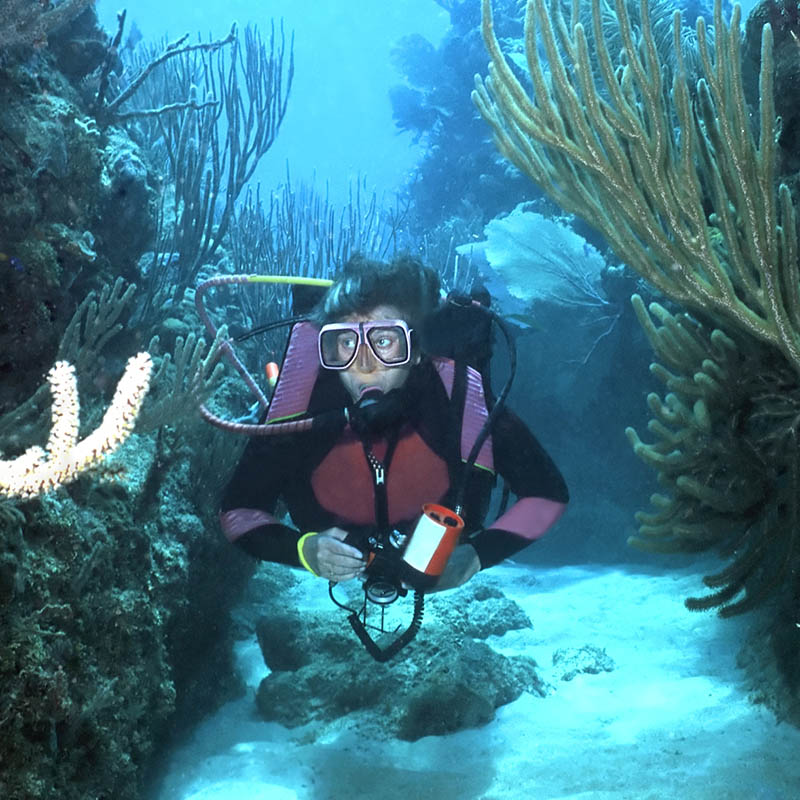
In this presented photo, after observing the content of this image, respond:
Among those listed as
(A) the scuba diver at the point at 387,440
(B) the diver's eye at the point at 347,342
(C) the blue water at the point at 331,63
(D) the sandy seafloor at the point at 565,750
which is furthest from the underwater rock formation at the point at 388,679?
(C) the blue water at the point at 331,63

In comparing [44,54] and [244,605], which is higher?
[44,54]

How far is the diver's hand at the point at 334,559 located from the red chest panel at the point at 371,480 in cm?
56

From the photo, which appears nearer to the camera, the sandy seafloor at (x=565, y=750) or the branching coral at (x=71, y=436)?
the branching coral at (x=71, y=436)

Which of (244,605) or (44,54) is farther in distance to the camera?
(244,605)

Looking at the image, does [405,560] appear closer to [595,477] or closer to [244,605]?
[244,605]

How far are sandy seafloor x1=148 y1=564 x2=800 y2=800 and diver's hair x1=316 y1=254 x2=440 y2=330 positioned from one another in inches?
91.7

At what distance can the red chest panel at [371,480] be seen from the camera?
11.2ft

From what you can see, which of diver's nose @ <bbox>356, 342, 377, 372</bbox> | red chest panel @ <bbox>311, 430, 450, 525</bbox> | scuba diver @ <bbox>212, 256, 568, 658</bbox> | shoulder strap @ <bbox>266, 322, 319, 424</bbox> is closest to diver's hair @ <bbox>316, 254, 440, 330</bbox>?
scuba diver @ <bbox>212, 256, 568, 658</bbox>

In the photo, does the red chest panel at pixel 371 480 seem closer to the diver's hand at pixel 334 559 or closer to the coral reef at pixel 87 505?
the diver's hand at pixel 334 559

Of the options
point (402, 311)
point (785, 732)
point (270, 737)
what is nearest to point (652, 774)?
point (785, 732)

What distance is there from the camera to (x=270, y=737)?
363 cm

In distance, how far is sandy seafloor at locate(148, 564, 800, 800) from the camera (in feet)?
8.94

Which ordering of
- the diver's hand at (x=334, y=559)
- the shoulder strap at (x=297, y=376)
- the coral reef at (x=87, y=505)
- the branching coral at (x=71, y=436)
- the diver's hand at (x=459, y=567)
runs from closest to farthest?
the branching coral at (x=71, y=436) < the coral reef at (x=87, y=505) < the diver's hand at (x=334, y=559) < the diver's hand at (x=459, y=567) < the shoulder strap at (x=297, y=376)

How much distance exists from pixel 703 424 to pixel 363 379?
66.6 inches
